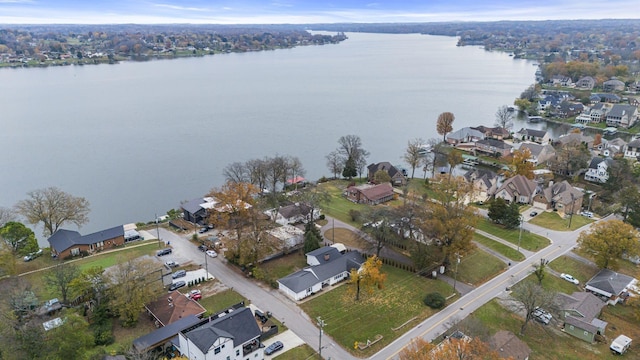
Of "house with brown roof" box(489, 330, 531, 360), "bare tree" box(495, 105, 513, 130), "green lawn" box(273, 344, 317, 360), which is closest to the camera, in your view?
"house with brown roof" box(489, 330, 531, 360)

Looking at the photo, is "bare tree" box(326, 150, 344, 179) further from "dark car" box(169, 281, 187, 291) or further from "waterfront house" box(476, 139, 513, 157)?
"dark car" box(169, 281, 187, 291)

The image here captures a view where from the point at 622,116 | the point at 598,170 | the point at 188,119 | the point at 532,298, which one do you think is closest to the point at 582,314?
the point at 532,298

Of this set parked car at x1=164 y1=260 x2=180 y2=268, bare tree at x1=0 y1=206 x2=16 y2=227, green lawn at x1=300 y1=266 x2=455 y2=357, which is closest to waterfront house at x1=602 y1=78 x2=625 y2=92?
green lawn at x1=300 y1=266 x2=455 y2=357

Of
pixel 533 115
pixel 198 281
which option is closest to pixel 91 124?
pixel 198 281

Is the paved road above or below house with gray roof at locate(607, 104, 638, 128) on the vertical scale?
below

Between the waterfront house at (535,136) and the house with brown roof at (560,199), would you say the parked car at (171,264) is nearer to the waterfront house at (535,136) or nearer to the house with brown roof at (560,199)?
the house with brown roof at (560,199)

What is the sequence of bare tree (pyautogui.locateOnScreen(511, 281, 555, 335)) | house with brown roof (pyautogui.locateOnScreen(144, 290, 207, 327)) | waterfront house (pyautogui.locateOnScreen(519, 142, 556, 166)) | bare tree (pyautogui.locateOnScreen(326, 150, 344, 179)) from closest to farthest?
bare tree (pyautogui.locateOnScreen(511, 281, 555, 335)) < house with brown roof (pyautogui.locateOnScreen(144, 290, 207, 327)) < bare tree (pyautogui.locateOnScreen(326, 150, 344, 179)) < waterfront house (pyautogui.locateOnScreen(519, 142, 556, 166))

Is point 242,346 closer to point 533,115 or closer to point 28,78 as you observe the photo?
point 533,115
